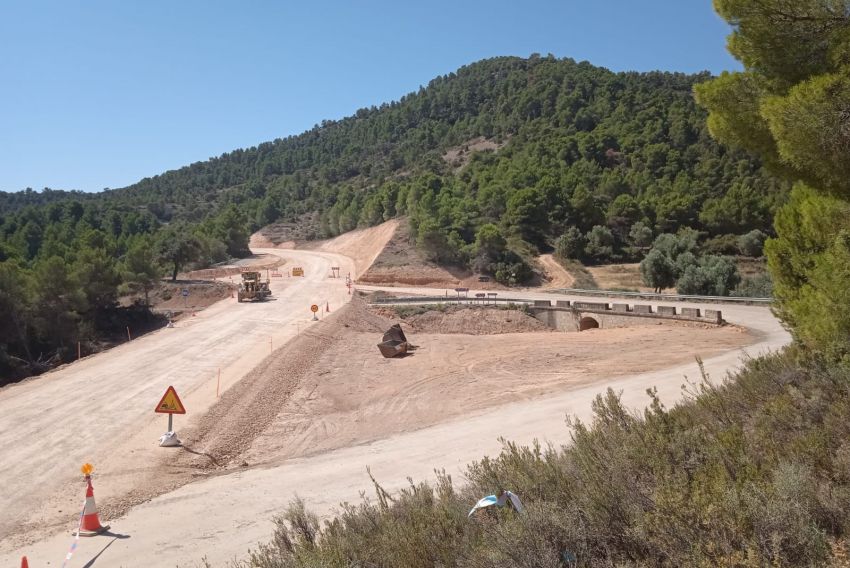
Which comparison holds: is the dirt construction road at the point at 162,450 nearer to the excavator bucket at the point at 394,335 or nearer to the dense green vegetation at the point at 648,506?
the dense green vegetation at the point at 648,506

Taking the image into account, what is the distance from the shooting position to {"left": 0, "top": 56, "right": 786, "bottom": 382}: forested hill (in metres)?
37.1

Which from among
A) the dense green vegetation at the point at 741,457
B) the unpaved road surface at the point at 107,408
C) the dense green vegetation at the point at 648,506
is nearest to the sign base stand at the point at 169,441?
the unpaved road surface at the point at 107,408

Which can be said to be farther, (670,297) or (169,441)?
(670,297)

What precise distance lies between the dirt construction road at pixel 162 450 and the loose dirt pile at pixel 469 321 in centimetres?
1319

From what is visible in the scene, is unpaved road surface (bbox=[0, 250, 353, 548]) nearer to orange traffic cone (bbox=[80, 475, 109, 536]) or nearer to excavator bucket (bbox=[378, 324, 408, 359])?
orange traffic cone (bbox=[80, 475, 109, 536])

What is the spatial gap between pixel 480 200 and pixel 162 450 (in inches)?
2106

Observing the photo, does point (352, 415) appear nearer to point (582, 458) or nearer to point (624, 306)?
point (582, 458)

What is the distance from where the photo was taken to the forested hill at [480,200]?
37094 millimetres

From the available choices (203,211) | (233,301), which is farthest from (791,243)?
(203,211)

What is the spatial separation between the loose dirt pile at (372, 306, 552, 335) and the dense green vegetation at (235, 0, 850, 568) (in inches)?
929

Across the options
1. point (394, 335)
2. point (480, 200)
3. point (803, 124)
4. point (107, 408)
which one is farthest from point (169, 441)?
point (480, 200)

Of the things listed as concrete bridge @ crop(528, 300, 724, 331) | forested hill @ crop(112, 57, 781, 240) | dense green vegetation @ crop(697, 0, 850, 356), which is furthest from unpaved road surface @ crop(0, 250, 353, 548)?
forested hill @ crop(112, 57, 781, 240)

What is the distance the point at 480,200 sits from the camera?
210 feet

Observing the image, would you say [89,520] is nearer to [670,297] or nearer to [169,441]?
[169,441]
